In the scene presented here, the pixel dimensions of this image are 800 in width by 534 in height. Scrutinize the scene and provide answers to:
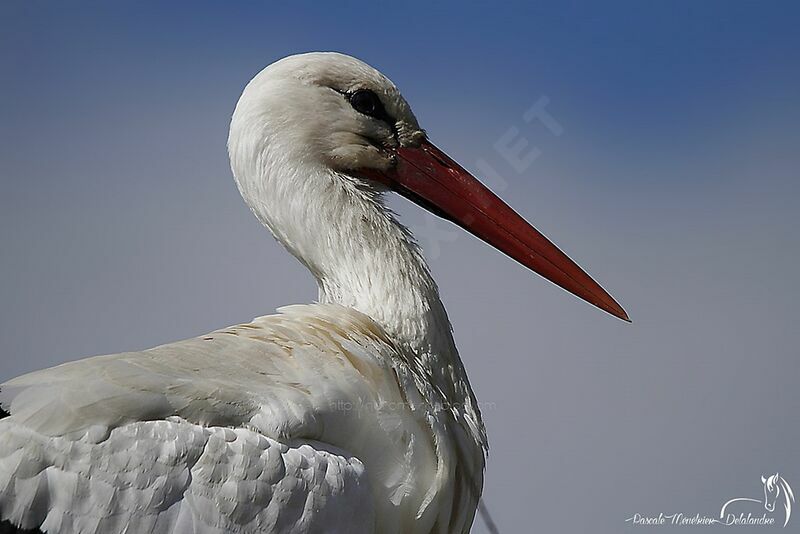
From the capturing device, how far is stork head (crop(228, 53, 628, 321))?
2.44 metres

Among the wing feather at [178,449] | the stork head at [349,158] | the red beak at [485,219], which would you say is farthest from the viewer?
the red beak at [485,219]

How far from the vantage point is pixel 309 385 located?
2.01 meters

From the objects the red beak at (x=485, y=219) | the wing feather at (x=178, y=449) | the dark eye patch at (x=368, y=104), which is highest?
the dark eye patch at (x=368, y=104)

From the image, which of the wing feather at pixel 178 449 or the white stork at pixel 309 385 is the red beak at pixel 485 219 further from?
the wing feather at pixel 178 449

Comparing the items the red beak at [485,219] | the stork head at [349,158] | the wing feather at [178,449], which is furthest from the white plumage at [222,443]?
the red beak at [485,219]

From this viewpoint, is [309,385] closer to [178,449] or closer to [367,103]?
[178,449]

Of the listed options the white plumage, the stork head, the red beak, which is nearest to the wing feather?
the white plumage

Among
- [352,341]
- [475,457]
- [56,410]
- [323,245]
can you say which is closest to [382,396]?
[352,341]

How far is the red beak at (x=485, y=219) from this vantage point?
8.65 ft

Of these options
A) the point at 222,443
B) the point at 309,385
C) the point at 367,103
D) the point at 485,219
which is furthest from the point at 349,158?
the point at 222,443

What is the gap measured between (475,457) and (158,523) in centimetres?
76

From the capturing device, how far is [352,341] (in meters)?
2.16

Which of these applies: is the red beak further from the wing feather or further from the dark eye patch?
the wing feather

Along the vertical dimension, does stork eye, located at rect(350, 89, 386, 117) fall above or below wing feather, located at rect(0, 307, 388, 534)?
above
